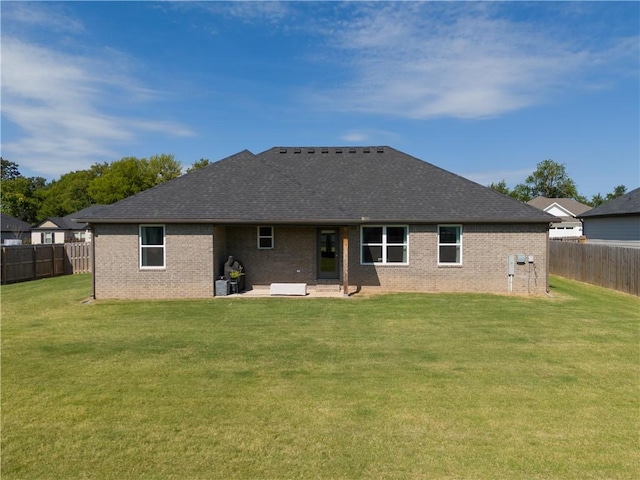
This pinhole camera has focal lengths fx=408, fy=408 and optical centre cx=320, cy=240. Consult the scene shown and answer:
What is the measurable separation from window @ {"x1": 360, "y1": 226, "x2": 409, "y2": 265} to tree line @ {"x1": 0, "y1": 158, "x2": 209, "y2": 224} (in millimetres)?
51634

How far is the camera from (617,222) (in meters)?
23.4

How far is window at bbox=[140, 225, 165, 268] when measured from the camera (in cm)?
1466

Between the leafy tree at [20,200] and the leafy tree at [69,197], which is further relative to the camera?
the leafy tree at [69,197]

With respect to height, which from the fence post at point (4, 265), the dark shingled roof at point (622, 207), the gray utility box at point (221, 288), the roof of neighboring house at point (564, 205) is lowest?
the gray utility box at point (221, 288)

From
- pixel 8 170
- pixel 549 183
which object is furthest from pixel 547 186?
pixel 8 170

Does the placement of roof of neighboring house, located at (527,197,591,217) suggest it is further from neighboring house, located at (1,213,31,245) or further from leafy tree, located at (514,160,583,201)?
neighboring house, located at (1,213,31,245)

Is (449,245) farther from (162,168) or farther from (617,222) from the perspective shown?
(162,168)

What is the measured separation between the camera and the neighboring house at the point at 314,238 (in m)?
14.5

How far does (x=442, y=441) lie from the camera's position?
456 cm

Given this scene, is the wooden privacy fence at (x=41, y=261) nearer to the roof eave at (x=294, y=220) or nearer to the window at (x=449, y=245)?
the roof eave at (x=294, y=220)

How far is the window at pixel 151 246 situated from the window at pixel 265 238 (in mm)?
3604

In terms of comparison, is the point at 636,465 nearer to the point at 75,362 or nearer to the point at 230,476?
the point at 230,476

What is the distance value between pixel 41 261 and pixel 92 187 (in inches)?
2024

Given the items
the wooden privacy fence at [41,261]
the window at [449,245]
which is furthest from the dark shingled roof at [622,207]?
the wooden privacy fence at [41,261]
